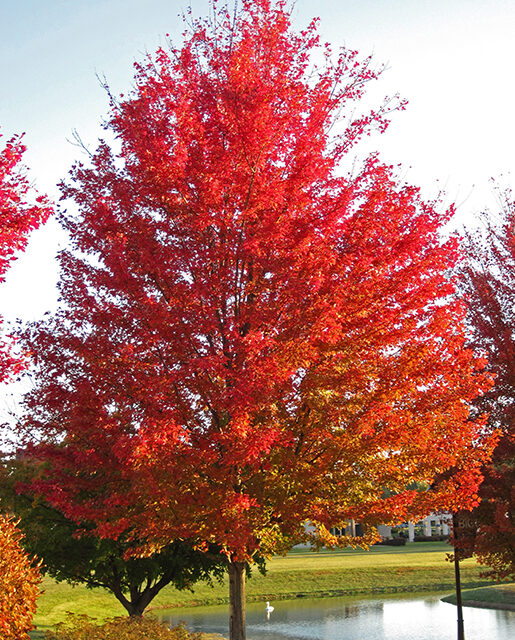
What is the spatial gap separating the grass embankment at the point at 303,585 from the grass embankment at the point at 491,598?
6919 millimetres

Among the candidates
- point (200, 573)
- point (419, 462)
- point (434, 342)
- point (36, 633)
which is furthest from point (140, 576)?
point (434, 342)

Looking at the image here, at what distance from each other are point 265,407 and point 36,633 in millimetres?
22613

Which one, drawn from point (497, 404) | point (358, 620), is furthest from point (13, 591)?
point (358, 620)

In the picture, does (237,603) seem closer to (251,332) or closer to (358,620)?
(251,332)

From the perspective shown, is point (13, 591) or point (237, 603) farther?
point (237, 603)

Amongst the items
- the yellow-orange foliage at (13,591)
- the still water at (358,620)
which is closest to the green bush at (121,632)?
the yellow-orange foliage at (13,591)

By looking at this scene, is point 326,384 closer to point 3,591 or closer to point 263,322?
point 263,322

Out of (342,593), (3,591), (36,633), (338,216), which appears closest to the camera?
(3,591)

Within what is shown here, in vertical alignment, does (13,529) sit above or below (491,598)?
above

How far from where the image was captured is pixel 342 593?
44.4m

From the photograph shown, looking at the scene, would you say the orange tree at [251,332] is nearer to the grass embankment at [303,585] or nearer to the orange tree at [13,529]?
the orange tree at [13,529]

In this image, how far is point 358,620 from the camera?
31.8 meters

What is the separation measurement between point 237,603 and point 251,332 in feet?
19.3

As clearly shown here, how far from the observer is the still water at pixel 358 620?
27.3m
